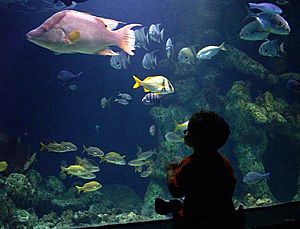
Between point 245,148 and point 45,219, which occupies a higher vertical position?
point 245,148

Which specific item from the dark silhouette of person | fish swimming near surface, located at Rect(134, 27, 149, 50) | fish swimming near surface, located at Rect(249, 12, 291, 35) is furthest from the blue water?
the dark silhouette of person

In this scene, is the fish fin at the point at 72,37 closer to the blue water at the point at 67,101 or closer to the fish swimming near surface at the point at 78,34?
the fish swimming near surface at the point at 78,34

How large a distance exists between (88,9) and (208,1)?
9939 millimetres

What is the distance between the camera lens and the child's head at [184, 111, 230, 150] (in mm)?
1735

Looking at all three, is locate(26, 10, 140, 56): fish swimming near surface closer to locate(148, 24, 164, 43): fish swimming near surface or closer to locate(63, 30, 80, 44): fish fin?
locate(63, 30, 80, 44): fish fin

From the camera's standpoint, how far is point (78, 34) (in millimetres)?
3283

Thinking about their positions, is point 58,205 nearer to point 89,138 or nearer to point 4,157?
point 4,157

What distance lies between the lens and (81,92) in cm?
1641

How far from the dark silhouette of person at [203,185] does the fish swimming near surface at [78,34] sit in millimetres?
2049

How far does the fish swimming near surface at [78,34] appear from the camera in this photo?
3.21 meters

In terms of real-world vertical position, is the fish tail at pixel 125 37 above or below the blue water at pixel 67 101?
above

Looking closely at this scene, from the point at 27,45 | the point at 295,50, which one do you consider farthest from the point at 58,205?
the point at 295,50

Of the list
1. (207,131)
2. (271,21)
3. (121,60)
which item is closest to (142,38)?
(121,60)

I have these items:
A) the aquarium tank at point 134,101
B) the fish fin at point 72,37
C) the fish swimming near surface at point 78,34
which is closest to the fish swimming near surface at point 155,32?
the aquarium tank at point 134,101
